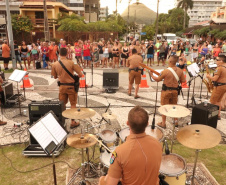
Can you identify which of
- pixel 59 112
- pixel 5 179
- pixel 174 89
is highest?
pixel 174 89

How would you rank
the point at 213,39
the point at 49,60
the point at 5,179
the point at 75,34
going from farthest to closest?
the point at 213,39 → the point at 75,34 → the point at 49,60 → the point at 5,179

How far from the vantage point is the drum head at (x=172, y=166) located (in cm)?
352

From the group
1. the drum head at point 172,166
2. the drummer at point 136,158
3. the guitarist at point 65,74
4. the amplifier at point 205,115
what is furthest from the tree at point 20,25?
the drummer at point 136,158

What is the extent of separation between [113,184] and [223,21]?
5333 centimetres

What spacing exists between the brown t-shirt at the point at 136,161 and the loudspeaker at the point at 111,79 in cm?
850

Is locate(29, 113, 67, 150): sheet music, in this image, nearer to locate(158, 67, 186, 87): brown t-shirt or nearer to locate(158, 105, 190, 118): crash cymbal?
locate(158, 105, 190, 118): crash cymbal

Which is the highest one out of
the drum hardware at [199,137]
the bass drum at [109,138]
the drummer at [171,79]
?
the drummer at [171,79]

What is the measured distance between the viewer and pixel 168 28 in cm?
7025

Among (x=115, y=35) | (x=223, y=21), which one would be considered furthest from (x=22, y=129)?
(x=223, y=21)

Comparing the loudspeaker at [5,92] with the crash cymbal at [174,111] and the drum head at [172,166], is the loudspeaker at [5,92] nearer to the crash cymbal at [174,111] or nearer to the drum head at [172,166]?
the crash cymbal at [174,111]

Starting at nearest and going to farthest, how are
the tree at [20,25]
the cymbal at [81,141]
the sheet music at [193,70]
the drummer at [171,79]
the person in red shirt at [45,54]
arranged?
the cymbal at [81,141], the drummer at [171,79], the sheet music at [193,70], the person in red shirt at [45,54], the tree at [20,25]

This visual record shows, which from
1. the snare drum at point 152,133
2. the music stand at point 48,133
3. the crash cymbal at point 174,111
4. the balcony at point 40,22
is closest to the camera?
the music stand at point 48,133

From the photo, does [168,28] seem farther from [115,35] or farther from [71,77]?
[71,77]

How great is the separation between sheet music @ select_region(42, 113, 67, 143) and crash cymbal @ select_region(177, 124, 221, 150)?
2032mm
